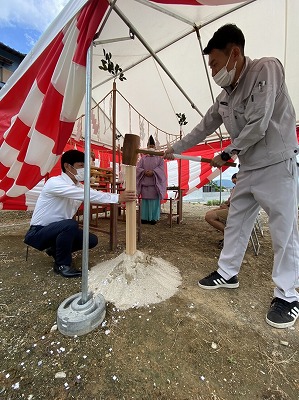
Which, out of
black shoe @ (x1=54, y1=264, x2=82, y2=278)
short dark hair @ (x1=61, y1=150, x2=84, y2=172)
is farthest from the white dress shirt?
black shoe @ (x1=54, y1=264, x2=82, y2=278)

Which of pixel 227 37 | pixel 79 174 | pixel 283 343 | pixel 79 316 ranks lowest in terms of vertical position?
pixel 283 343

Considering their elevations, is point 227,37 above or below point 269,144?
above

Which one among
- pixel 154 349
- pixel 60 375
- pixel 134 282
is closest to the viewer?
pixel 60 375

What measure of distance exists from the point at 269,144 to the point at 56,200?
1.69 metres

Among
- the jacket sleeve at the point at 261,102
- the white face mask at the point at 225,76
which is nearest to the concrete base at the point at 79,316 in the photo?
the jacket sleeve at the point at 261,102

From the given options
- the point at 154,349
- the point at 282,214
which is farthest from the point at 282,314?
the point at 154,349

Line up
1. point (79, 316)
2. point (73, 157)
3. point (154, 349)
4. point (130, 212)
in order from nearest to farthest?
point (154, 349), point (79, 316), point (130, 212), point (73, 157)

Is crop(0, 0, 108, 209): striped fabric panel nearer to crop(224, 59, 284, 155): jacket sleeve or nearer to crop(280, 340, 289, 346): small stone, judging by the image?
crop(224, 59, 284, 155): jacket sleeve

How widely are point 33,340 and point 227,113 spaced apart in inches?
71.2

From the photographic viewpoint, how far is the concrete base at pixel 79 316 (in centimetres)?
106

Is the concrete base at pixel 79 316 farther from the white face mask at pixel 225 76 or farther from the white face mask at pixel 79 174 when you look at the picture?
the white face mask at pixel 225 76

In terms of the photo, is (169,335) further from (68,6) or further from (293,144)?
(68,6)

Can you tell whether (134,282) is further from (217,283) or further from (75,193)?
(75,193)

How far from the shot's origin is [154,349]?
99 cm
